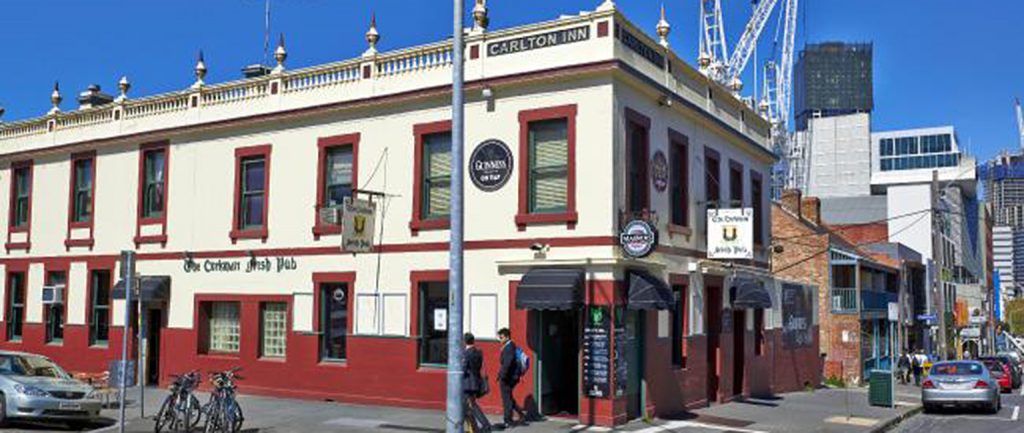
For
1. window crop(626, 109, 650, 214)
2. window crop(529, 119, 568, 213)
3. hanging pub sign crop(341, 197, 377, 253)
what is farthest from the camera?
hanging pub sign crop(341, 197, 377, 253)

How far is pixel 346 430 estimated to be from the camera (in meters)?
17.1

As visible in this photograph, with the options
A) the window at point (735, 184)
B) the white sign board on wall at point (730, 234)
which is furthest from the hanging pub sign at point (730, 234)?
the window at point (735, 184)

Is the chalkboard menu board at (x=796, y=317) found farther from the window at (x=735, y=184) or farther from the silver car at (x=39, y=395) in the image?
the silver car at (x=39, y=395)

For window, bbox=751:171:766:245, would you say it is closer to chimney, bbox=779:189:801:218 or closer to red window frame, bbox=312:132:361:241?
red window frame, bbox=312:132:361:241

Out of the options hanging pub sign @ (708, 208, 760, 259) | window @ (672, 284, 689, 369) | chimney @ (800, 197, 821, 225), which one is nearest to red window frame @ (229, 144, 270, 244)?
window @ (672, 284, 689, 369)

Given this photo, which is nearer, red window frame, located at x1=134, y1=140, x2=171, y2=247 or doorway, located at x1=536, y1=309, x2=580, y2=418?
doorway, located at x1=536, y1=309, x2=580, y2=418

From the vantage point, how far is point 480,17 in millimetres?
20031

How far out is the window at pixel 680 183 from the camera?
2155 centimetres

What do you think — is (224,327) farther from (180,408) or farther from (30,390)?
(180,408)

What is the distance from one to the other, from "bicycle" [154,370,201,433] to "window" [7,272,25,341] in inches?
A: 547

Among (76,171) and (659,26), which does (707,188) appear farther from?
(76,171)

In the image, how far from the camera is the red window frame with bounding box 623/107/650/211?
18984mm

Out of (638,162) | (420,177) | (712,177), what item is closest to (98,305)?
(420,177)

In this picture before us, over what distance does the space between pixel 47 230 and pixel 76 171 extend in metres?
1.95
